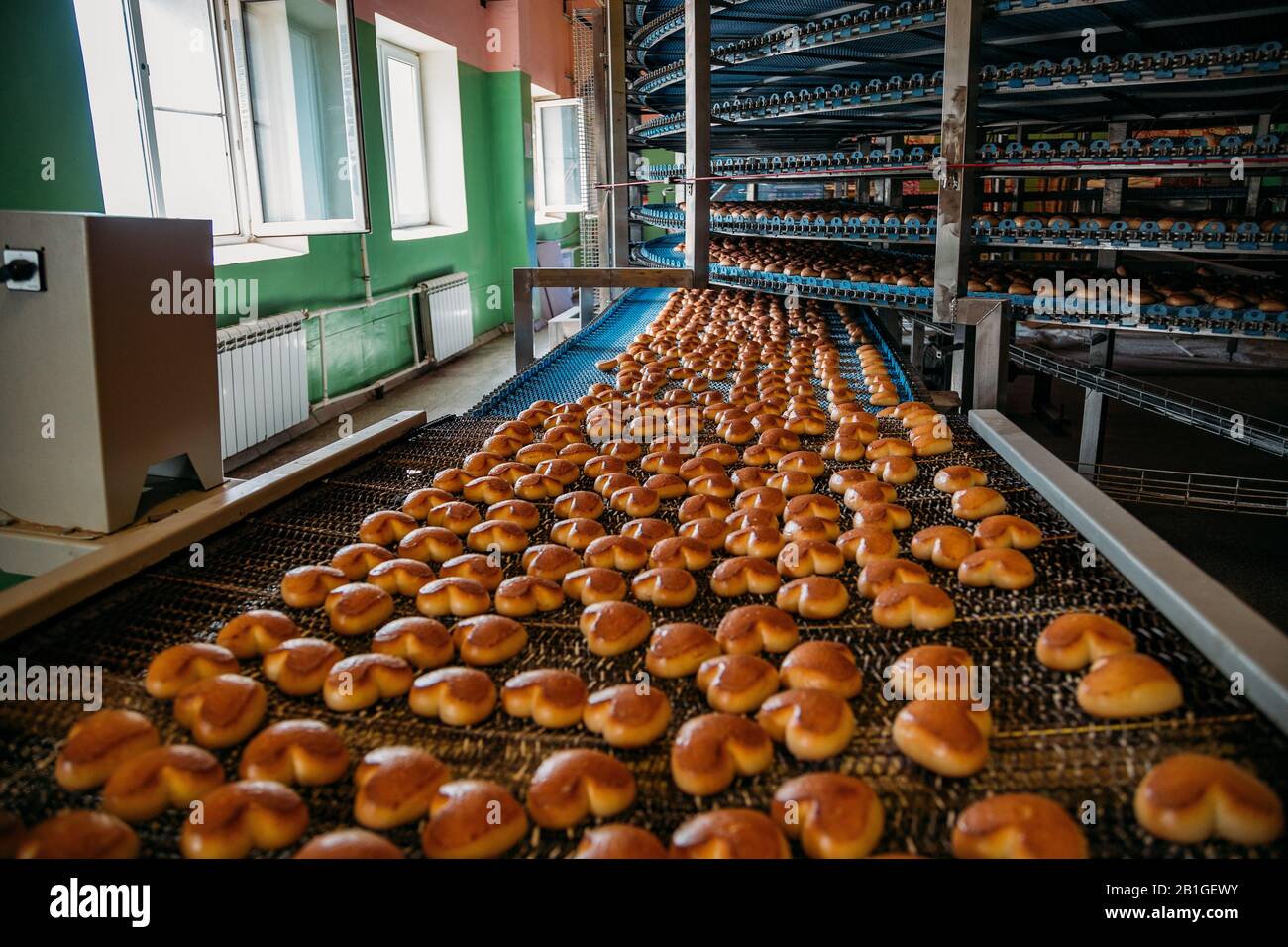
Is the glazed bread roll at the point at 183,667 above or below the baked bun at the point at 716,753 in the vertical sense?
above

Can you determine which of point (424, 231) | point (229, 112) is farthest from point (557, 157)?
point (229, 112)

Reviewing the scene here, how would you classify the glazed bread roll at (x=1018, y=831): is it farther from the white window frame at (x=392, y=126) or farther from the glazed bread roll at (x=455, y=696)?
the white window frame at (x=392, y=126)

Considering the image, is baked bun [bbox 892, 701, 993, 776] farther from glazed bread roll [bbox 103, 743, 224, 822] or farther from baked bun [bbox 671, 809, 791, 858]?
glazed bread roll [bbox 103, 743, 224, 822]

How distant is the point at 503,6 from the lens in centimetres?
1012

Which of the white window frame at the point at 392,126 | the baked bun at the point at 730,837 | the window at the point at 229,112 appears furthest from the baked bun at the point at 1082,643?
the white window frame at the point at 392,126

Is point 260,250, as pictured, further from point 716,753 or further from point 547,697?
point 716,753

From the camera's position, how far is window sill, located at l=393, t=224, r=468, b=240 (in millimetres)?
8289

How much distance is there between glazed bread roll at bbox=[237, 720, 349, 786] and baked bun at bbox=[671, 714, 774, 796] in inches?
16.1

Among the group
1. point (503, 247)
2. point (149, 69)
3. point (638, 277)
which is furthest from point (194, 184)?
point (503, 247)

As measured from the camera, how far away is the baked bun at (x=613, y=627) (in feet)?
4.05

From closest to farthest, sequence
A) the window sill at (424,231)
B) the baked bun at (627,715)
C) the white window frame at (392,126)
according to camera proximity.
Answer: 1. the baked bun at (627,715)
2. the white window frame at (392,126)
3. the window sill at (424,231)

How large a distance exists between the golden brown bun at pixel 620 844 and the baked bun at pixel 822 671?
33 cm

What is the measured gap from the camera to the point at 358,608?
132 centimetres
